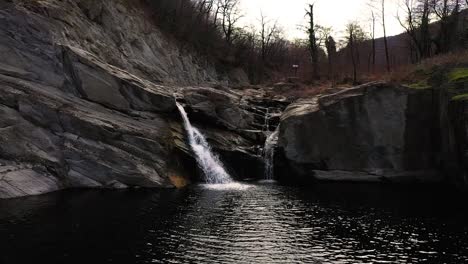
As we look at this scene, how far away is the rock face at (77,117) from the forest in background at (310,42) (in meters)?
20.1

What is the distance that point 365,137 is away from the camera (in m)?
34.9

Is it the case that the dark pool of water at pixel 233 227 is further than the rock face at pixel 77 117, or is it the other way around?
the rock face at pixel 77 117

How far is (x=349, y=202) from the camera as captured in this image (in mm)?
26047

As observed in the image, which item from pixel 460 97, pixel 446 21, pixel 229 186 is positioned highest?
pixel 446 21

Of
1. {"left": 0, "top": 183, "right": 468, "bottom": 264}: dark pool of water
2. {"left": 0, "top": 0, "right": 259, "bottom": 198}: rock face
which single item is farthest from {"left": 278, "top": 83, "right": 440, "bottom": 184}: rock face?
{"left": 0, "top": 183, "right": 468, "bottom": 264}: dark pool of water

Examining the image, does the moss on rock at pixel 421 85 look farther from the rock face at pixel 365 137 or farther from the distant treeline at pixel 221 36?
the distant treeline at pixel 221 36

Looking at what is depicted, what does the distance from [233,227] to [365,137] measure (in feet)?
61.8

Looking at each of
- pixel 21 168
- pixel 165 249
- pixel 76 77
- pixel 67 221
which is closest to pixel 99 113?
pixel 76 77

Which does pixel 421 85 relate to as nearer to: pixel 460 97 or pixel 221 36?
pixel 460 97

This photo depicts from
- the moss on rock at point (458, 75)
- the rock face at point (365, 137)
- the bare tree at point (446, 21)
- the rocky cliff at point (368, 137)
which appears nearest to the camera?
the moss on rock at point (458, 75)

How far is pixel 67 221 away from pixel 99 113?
45.2 feet

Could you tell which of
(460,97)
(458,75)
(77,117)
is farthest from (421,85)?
(77,117)

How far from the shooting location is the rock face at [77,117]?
29.3 metres

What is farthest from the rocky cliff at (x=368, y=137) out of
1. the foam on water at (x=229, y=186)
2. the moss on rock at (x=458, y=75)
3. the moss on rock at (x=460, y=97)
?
the foam on water at (x=229, y=186)
